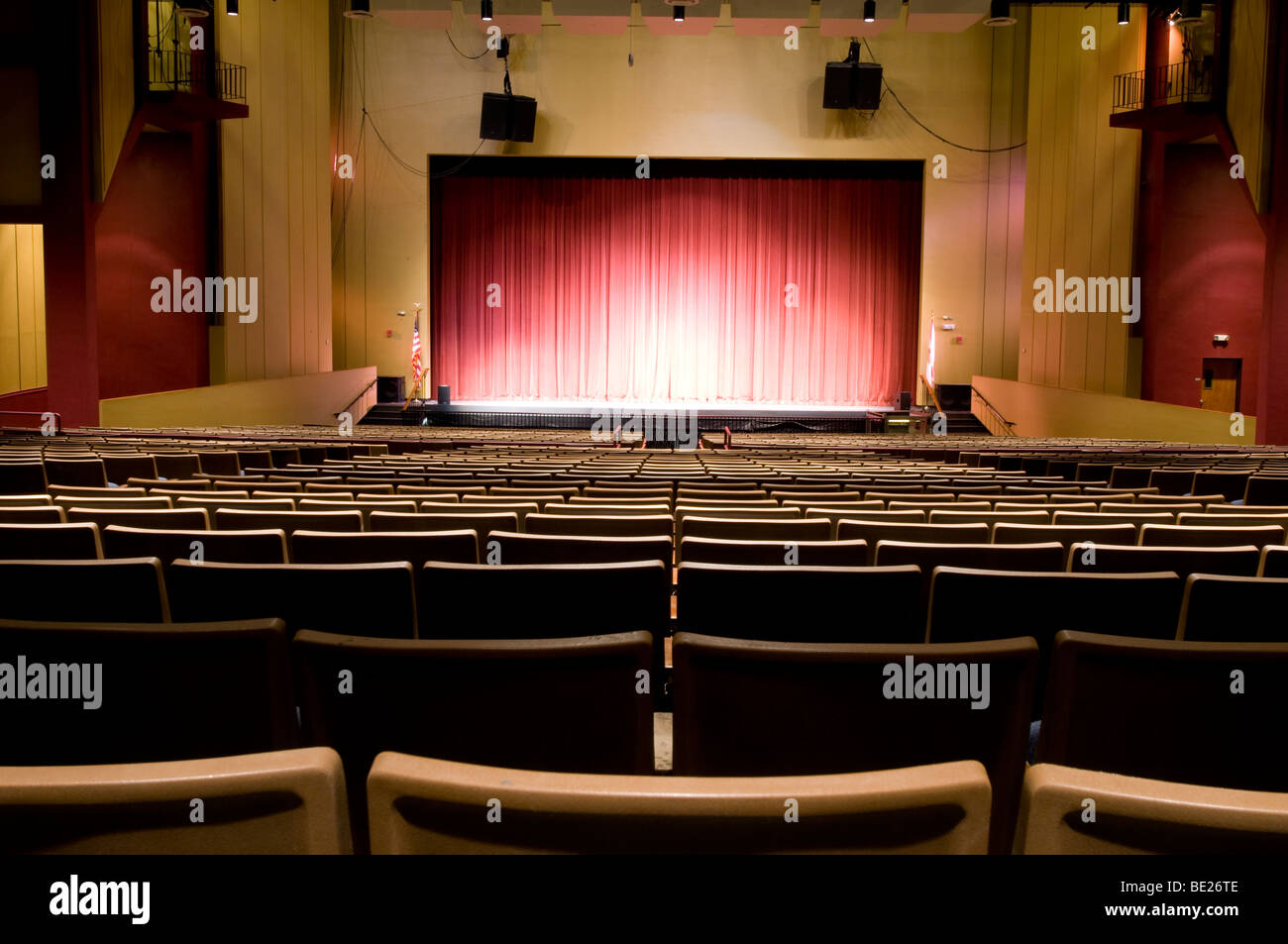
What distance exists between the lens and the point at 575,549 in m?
2.43

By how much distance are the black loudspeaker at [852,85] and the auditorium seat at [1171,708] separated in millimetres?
16846

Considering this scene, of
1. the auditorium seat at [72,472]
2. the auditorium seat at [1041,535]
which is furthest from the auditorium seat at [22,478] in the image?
the auditorium seat at [1041,535]

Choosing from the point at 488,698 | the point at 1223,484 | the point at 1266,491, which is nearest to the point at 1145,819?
the point at 488,698

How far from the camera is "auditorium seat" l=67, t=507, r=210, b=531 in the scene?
2947mm

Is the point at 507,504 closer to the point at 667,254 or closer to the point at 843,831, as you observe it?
the point at 843,831

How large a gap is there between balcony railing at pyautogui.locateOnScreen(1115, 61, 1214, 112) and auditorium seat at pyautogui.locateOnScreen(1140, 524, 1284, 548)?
12.4 meters

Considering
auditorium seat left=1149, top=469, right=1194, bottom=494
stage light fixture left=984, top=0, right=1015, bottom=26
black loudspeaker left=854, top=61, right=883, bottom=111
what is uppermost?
black loudspeaker left=854, top=61, right=883, bottom=111

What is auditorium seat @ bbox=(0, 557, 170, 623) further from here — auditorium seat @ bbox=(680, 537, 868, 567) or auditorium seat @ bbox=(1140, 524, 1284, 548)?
auditorium seat @ bbox=(1140, 524, 1284, 548)

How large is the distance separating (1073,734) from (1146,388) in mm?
14729

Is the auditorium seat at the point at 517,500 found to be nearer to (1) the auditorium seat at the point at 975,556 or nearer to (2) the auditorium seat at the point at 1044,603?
(1) the auditorium seat at the point at 975,556

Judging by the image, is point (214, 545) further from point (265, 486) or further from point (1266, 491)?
point (1266, 491)

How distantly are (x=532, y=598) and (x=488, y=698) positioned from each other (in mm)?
524

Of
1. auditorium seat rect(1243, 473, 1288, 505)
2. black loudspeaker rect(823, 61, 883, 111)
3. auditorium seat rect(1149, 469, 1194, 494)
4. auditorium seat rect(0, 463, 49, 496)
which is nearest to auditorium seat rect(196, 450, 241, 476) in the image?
auditorium seat rect(0, 463, 49, 496)

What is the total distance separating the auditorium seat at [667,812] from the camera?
81 centimetres
